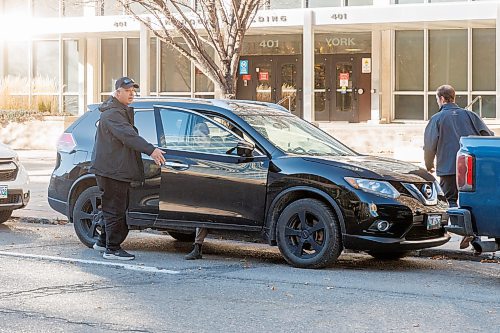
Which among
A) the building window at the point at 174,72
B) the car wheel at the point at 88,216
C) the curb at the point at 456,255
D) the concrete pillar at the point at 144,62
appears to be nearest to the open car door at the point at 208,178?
the car wheel at the point at 88,216

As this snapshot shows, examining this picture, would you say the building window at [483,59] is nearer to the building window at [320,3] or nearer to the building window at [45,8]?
the building window at [320,3]

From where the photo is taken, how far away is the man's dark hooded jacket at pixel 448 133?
36.9 feet

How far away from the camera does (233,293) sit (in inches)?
337

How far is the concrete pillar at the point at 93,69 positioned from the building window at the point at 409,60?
1103 centimetres

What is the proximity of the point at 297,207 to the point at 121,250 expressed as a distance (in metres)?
2.04

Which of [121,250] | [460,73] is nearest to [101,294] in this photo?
[121,250]

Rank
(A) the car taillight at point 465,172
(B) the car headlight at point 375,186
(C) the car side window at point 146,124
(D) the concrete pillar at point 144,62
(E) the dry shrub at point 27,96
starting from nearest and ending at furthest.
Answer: (A) the car taillight at point 465,172, (B) the car headlight at point 375,186, (C) the car side window at point 146,124, (D) the concrete pillar at point 144,62, (E) the dry shrub at point 27,96

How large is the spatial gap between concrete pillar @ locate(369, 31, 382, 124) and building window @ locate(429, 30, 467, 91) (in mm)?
1612

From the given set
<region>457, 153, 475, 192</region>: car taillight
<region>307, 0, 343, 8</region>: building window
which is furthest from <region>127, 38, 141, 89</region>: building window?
<region>457, 153, 475, 192</region>: car taillight

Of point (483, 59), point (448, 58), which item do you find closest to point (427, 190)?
point (483, 59)

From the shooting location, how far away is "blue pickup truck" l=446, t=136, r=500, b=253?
873cm

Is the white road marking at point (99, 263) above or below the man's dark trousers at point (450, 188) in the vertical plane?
below

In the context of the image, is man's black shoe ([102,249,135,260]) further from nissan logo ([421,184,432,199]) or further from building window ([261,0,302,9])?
building window ([261,0,302,9])

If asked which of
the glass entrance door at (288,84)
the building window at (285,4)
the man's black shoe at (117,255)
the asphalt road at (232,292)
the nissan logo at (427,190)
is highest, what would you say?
the building window at (285,4)
